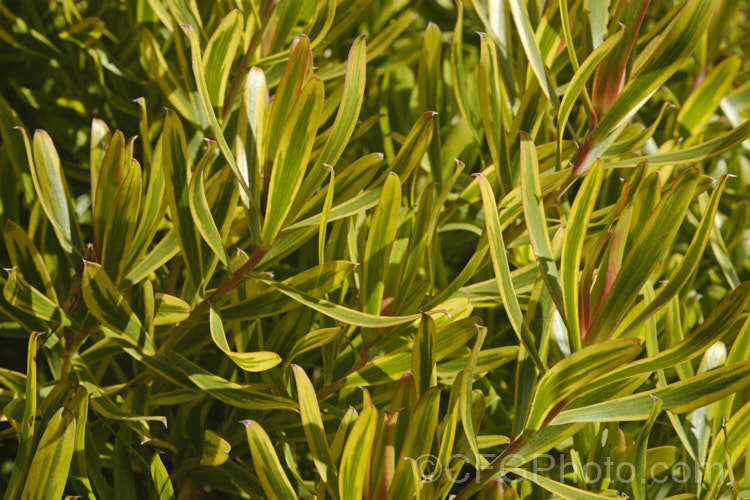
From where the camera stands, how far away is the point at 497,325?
2.17 ft

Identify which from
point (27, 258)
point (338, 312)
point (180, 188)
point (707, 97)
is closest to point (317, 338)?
point (338, 312)

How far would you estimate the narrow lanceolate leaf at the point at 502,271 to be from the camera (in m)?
0.39

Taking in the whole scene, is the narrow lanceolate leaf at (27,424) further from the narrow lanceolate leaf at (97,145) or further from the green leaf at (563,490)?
the green leaf at (563,490)

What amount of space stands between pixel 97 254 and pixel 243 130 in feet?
0.46

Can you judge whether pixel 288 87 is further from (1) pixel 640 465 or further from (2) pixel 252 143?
(1) pixel 640 465

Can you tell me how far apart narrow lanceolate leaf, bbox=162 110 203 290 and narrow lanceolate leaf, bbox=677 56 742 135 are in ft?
1.77

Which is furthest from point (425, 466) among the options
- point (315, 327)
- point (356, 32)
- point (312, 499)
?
point (356, 32)

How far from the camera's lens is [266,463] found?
396 mm

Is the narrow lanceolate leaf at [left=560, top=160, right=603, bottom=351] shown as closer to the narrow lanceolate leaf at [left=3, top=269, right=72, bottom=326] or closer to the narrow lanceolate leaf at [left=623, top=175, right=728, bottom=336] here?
the narrow lanceolate leaf at [left=623, top=175, right=728, bottom=336]

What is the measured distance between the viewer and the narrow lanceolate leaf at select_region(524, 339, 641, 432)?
1.21ft

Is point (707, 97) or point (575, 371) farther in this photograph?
point (707, 97)

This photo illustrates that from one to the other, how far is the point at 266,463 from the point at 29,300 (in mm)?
197

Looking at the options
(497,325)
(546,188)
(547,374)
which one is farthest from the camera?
(497,325)

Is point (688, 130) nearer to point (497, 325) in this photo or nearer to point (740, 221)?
point (740, 221)
